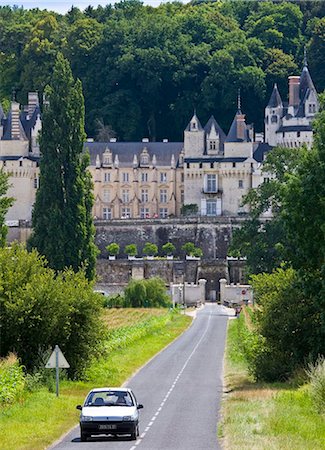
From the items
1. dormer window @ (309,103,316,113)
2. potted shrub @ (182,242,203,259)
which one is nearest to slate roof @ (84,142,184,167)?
potted shrub @ (182,242,203,259)

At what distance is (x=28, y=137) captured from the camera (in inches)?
4899

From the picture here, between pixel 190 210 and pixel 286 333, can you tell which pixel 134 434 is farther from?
pixel 190 210

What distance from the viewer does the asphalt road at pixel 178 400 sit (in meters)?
29.9

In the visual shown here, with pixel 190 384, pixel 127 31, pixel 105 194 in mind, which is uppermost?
pixel 127 31

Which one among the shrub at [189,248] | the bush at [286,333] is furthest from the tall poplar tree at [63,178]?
the bush at [286,333]

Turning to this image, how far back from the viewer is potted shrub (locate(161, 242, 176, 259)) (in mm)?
117688

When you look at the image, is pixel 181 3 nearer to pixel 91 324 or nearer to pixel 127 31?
pixel 127 31

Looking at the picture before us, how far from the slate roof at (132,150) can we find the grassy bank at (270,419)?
83975mm

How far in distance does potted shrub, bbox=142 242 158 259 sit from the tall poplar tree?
31.5m

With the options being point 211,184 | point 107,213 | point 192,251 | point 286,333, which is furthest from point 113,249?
point 286,333

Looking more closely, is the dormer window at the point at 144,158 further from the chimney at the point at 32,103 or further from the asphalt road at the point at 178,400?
the asphalt road at the point at 178,400

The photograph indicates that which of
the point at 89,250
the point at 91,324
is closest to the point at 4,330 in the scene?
the point at 91,324

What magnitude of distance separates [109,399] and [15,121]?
305 feet

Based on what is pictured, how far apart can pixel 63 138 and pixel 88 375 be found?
4234 cm
